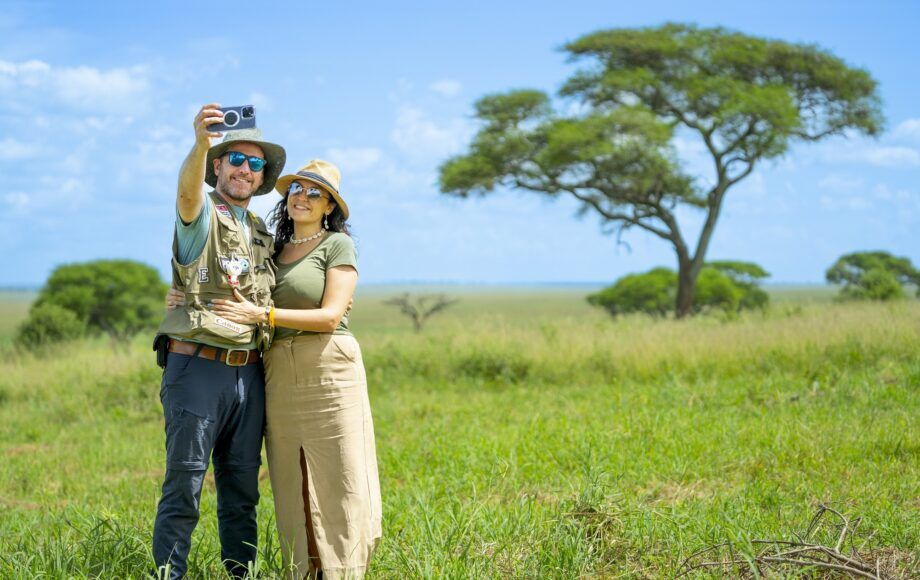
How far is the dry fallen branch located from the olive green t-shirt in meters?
1.86

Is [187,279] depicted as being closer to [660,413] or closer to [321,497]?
[321,497]

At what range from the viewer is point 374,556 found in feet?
13.0

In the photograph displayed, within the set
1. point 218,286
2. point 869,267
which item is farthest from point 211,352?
point 869,267

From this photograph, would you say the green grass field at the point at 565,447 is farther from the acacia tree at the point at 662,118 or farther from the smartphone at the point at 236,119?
the acacia tree at the point at 662,118

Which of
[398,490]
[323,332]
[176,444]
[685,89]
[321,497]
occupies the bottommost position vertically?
[398,490]

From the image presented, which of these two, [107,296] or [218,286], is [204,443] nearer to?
[218,286]

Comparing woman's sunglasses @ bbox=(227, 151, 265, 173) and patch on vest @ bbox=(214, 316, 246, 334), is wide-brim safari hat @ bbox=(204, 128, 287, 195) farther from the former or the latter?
patch on vest @ bbox=(214, 316, 246, 334)

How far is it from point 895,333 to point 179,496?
948 centimetres

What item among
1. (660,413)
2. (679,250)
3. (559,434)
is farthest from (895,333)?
(679,250)

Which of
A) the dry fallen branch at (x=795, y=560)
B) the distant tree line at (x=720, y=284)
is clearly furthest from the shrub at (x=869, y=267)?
the dry fallen branch at (x=795, y=560)

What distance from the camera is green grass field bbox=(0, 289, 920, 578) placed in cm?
392

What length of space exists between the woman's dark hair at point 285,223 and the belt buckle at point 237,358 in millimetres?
557

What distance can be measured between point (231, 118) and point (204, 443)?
1.32 meters

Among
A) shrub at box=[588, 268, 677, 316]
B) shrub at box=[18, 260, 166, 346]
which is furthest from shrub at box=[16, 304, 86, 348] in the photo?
shrub at box=[588, 268, 677, 316]
